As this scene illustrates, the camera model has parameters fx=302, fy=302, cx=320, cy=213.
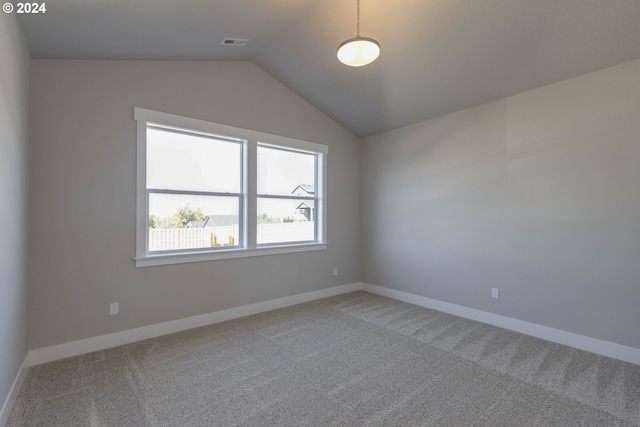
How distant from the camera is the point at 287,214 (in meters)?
4.56

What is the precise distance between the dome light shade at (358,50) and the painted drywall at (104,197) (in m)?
1.91

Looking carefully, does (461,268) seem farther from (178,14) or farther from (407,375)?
(178,14)

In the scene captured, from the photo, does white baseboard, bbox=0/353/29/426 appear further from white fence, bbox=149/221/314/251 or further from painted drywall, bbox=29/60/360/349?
white fence, bbox=149/221/314/251

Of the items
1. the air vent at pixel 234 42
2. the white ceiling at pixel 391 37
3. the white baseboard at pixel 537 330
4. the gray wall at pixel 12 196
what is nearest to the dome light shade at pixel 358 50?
the white ceiling at pixel 391 37

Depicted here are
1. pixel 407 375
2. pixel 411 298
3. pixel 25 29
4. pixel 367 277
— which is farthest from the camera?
pixel 367 277

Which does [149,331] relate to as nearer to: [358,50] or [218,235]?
[218,235]

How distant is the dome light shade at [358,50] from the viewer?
2.35 meters

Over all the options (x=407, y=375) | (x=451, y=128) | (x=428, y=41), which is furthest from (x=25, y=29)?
(x=451, y=128)

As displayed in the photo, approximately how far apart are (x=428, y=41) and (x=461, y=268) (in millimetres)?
2738

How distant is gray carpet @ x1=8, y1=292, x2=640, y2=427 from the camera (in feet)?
6.53

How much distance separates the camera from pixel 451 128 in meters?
4.06

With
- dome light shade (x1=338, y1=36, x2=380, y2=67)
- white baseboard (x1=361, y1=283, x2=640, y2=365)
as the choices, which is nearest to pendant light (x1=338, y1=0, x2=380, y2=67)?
dome light shade (x1=338, y1=36, x2=380, y2=67)

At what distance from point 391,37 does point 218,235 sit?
301 centimetres

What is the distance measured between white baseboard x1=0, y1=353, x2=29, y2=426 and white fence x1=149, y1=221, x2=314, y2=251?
1345mm
